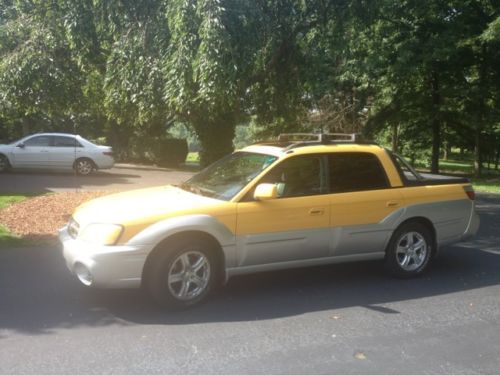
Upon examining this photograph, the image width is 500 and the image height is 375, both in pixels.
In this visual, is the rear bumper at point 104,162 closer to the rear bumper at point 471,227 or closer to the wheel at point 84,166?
the wheel at point 84,166

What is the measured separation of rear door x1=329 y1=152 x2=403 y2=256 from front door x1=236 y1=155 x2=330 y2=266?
0.47 feet

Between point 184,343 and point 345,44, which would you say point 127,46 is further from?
point 184,343

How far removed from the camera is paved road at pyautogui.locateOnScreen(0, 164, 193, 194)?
47.9ft

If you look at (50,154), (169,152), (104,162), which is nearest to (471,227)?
(104,162)

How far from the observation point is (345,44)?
411 inches

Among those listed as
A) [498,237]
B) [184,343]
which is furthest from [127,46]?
[498,237]

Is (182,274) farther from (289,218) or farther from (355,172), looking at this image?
(355,172)

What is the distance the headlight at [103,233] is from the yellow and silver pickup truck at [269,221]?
0.04 feet

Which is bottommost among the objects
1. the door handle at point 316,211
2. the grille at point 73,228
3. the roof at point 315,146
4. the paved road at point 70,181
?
the paved road at point 70,181

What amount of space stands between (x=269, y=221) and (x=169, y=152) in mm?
21913

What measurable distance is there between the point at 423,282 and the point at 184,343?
3321 mm

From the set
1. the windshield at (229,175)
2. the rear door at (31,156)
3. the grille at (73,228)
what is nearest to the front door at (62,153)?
the rear door at (31,156)

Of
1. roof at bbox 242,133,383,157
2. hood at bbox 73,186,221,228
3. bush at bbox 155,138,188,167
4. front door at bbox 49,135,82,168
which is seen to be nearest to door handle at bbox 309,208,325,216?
roof at bbox 242,133,383,157

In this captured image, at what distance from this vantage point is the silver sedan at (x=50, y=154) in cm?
1833
